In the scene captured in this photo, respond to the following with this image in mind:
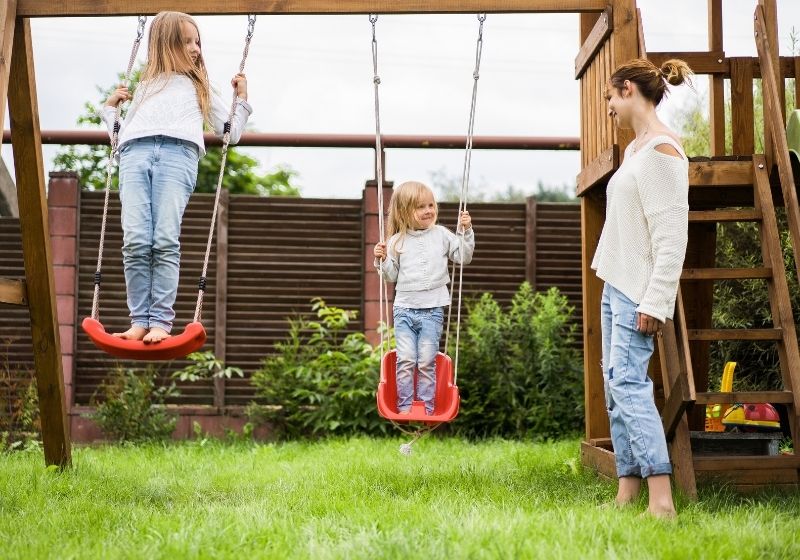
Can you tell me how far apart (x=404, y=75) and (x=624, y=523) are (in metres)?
42.0

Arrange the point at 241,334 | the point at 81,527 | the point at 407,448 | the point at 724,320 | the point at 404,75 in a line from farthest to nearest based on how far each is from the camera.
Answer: the point at 404,75 → the point at 241,334 → the point at 724,320 → the point at 407,448 → the point at 81,527

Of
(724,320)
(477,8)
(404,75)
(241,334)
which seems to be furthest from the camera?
(404,75)

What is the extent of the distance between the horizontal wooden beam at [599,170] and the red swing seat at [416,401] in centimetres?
123

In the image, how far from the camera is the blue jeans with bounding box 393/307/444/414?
214 inches

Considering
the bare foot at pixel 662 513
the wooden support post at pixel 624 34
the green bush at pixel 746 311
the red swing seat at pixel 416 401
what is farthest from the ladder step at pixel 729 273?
the green bush at pixel 746 311

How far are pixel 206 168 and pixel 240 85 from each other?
11.7 metres

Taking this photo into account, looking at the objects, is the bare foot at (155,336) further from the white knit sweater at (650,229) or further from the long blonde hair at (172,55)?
the white knit sweater at (650,229)

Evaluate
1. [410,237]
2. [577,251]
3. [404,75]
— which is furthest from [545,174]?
[410,237]

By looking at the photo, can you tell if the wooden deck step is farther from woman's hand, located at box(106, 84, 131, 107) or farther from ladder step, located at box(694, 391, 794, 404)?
woman's hand, located at box(106, 84, 131, 107)

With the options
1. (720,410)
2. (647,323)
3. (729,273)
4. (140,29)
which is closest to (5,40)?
(140,29)

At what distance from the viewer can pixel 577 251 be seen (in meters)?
8.34

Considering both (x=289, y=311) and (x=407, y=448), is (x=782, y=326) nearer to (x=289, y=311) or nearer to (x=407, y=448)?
(x=407, y=448)

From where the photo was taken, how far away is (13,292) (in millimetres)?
4801

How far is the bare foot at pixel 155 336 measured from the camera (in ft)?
14.0
